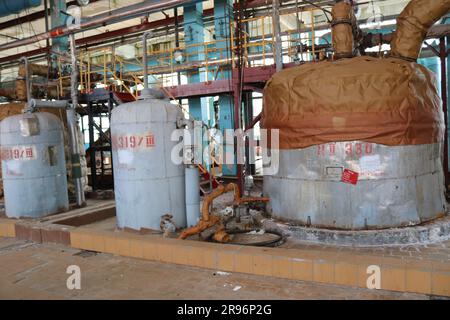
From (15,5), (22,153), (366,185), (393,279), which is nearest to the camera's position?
(393,279)

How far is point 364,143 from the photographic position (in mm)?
6641

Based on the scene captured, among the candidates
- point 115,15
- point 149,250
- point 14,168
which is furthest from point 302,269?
point 115,15

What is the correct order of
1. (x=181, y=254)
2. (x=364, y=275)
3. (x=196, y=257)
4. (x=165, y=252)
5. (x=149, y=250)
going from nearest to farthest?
(x=364, y=275) < (x=196, y=257) < (x=181, y=254) < (x=165, y=252) < (x=149, y=250)

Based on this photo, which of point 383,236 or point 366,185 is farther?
point 366,185

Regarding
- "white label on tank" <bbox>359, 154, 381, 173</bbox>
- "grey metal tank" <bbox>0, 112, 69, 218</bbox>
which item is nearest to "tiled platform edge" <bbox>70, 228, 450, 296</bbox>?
"white label on tank" <bbox>359, 154, 381, 173</bbox>

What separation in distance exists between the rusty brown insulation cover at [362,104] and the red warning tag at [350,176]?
578mm

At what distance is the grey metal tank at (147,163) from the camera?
24.6 feet

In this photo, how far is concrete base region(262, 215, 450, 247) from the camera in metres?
6.45

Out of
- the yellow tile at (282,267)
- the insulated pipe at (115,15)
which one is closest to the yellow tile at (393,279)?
the yellow tile at (282,267)

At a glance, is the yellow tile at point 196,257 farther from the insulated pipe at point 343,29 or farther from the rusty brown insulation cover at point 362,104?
the insulated pipe at point 343,29

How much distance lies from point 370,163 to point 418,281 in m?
2.61

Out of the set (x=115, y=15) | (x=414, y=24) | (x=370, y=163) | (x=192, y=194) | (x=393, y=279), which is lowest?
(x=393, y=279)

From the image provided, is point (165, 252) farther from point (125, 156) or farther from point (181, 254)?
point (125, 156)
